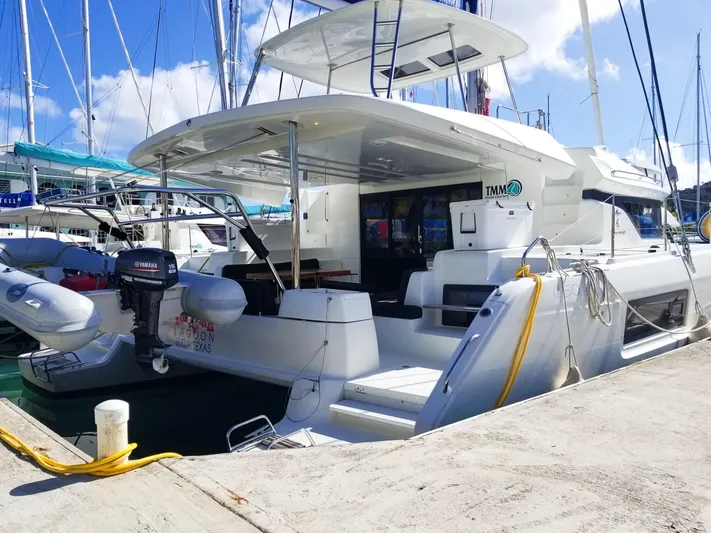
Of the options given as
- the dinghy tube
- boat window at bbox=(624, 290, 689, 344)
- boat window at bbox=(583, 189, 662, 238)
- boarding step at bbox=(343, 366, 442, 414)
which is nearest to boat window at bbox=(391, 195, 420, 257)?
boat window at bbox=(583, 189, 662, 238)

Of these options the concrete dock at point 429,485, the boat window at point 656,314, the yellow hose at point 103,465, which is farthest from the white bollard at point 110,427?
the boat window at point 656,314

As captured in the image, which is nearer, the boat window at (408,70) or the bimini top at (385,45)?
the bimini top at (385,45)

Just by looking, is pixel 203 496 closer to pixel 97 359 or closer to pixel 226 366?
pixel 226 366

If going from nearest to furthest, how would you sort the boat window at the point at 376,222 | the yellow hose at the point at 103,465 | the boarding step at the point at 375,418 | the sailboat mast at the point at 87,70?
the yellow hose at the point at 103,465, the boarding step at the point at 375,418, the boat window at the point at 376,222, the sailboat mast at the point at 87,70

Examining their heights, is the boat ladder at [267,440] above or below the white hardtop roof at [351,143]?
below

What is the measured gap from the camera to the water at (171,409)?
202 inches

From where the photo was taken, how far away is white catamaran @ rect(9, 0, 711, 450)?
3930 millimetres

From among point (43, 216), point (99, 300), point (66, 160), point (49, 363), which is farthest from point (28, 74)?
point (99, 300)

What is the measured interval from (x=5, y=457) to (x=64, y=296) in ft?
3.48

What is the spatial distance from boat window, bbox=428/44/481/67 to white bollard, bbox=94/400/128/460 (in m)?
5.66

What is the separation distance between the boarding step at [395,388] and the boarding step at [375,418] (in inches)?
1.6

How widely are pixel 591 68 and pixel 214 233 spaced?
11.7m

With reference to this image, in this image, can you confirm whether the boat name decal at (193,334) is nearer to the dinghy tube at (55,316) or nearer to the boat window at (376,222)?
the dinghy tube at (55,316)

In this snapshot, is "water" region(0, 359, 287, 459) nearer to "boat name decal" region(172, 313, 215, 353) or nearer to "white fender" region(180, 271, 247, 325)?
"boat name decal" region(172, 313, 215, 353)
